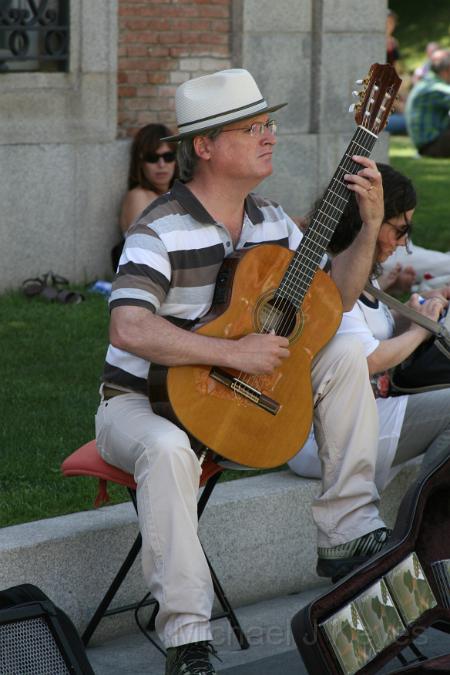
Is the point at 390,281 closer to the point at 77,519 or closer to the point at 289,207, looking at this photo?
the point at 77,519

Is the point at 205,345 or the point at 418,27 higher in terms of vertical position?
the point at 205,345

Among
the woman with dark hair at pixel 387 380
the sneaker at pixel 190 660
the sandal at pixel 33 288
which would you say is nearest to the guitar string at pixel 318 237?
the woman with dark hair at pixel 387 380

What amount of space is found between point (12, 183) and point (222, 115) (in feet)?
13.0

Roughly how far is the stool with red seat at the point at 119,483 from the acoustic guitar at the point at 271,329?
0.53 ft

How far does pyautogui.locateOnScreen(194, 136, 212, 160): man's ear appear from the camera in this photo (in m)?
4.29

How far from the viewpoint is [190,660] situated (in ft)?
12.3

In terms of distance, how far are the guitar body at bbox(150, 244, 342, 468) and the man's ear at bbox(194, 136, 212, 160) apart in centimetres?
36


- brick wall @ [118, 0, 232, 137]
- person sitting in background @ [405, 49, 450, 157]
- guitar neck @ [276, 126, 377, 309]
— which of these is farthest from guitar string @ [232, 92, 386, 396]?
person sitting in background @ [405, 49, 450, 157]

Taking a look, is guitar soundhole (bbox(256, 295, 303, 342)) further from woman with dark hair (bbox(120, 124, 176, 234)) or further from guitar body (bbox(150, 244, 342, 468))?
woman with dark hair (bbox(120, 124, 176, 234))

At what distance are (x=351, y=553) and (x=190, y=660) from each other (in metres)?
0.69

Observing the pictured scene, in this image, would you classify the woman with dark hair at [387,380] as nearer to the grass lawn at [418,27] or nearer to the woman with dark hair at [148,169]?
the woman with dark hair at [148,169]

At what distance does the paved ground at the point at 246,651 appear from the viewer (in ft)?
13.7

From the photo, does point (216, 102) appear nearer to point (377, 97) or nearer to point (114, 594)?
point (377, 97)

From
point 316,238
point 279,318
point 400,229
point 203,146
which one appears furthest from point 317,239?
point 400,229
